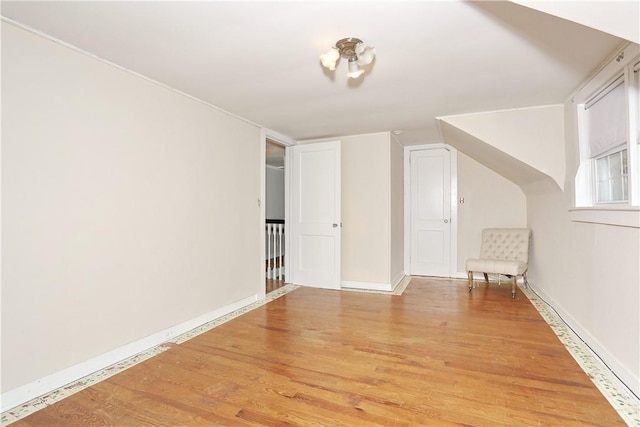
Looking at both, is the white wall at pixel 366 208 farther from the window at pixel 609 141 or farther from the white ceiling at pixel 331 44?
the window at pixel 609 141

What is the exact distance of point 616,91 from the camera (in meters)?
2.36

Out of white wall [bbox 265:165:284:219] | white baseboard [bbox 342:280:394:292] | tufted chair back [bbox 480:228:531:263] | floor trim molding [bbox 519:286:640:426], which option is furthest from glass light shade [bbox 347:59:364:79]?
white wall [bbox 265:165:284:219]

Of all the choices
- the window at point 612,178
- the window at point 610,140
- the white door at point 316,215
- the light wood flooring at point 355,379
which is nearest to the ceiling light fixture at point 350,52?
the window at point 610,140

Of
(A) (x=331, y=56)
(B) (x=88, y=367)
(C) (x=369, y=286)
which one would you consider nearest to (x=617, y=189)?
(A) (x=331, y=56)

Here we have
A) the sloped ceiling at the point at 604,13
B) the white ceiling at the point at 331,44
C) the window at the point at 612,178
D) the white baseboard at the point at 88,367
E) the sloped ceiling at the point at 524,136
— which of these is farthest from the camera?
the sloped ceiling at the point at 524,136

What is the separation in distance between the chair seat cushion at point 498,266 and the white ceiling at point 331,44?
81.8 inches

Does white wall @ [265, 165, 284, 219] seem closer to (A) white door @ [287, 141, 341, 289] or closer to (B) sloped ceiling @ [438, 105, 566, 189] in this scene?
(A) white door @ [287, 141, 341, 289]

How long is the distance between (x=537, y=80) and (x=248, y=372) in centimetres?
328

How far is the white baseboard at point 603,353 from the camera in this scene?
6.58ft

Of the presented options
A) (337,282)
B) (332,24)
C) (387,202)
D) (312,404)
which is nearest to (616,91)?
(332,24)

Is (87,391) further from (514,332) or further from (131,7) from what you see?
(514,332)

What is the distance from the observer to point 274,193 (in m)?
9.33

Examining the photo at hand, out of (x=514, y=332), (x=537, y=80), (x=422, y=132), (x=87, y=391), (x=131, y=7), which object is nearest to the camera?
(x=131, y=7)

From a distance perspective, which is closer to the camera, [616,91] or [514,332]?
[616,91]
